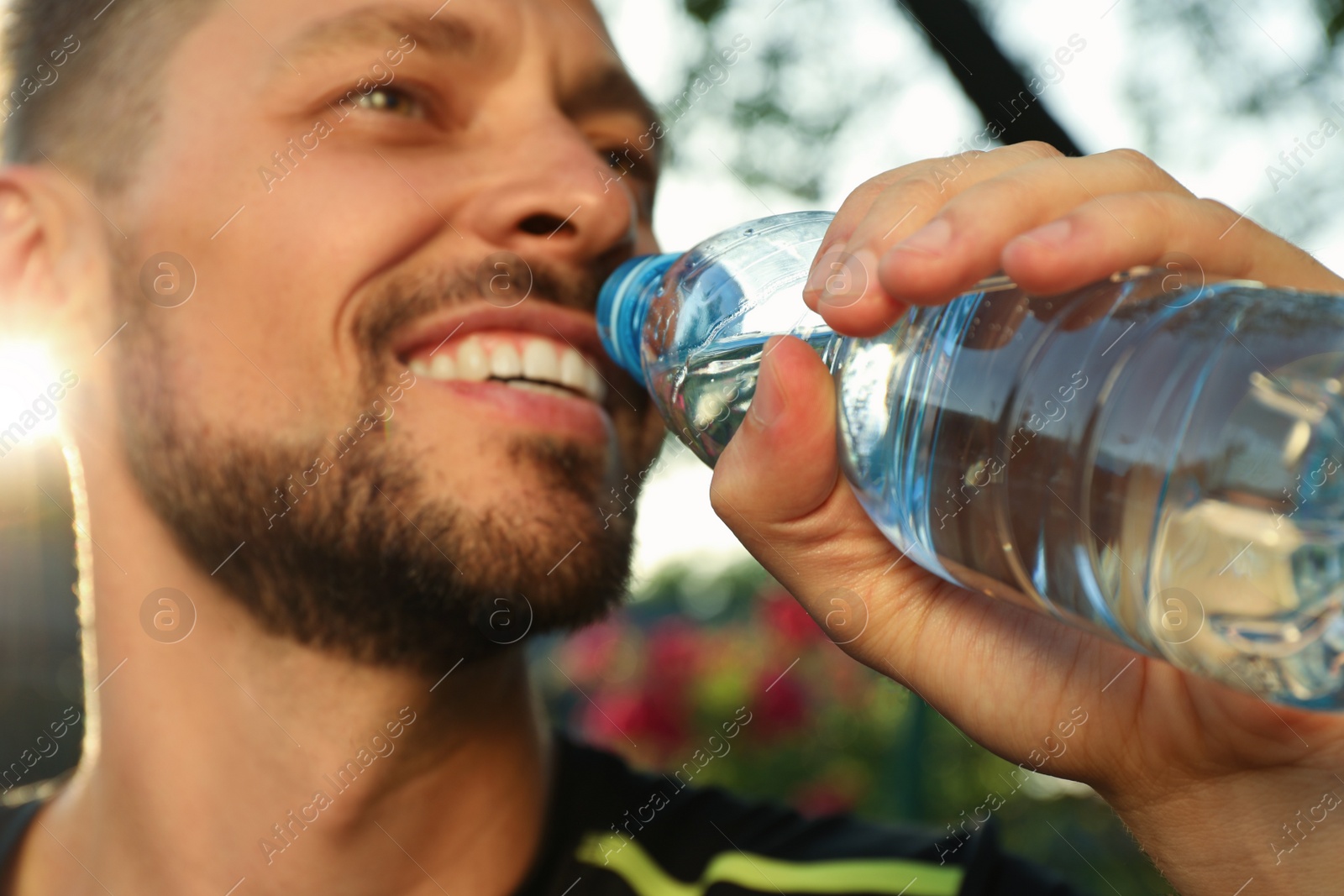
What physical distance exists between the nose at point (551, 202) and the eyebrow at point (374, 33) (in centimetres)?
18

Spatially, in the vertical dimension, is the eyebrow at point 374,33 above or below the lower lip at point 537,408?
above

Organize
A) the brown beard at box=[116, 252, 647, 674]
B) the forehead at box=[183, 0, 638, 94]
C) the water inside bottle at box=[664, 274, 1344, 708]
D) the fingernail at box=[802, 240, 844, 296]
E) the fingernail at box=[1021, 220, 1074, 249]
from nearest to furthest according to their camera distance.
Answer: the water inside bottle at box=[664, 274, 1344, 708]
the fingernail at box=[1021, 220, 1074, 249]
the fingernail at box=[802, 240, 844, 296]
the brown beard at box=[116, 252, 647, 674]
the forehead at box=[183, 0, 638, 94]

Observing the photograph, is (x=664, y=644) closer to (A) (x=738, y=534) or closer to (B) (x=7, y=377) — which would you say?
(B) (x=7, y=377)

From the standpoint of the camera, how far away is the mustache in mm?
1408

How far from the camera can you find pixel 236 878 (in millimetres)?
1477

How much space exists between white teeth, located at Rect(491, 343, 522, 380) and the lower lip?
27 mm

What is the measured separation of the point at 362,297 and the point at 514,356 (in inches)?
9.4

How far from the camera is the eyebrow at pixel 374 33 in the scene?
148cm

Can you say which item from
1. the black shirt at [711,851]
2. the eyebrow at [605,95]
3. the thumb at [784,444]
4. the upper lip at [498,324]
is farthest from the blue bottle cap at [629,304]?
the black shirt at [711,851]

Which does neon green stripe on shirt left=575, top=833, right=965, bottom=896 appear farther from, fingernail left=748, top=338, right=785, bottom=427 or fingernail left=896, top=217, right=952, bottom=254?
fingernail left=896, top=217, right=952, bottom=254

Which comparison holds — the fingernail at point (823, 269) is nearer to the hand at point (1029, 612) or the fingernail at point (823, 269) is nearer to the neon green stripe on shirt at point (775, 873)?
the hand at point (1029, 612)

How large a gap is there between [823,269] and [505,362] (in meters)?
0.69

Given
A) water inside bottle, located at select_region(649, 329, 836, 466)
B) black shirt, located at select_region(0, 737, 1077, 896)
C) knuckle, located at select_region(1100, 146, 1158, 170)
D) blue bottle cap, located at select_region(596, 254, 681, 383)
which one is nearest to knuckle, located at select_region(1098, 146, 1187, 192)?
knuckle, located at select_region(1100, 146, 1158, 170)

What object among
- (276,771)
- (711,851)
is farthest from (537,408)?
(711,851)
